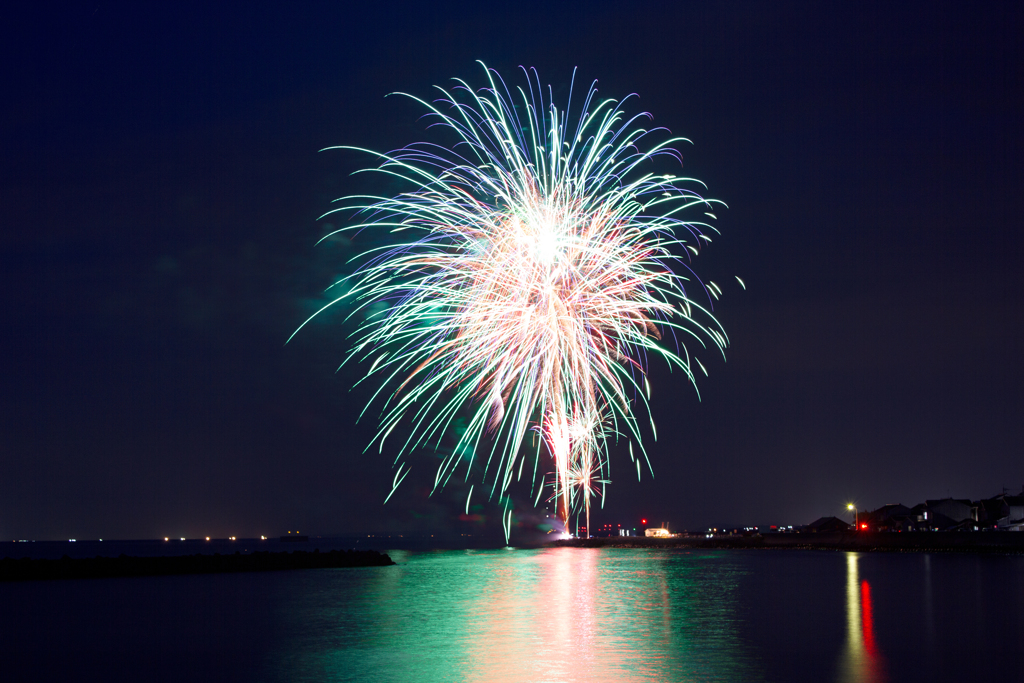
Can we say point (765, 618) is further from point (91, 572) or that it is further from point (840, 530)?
point (840, 530)

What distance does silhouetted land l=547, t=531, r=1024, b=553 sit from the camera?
6359 centimetres

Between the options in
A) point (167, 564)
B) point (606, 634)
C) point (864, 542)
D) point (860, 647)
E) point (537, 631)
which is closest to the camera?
point (860, 647)

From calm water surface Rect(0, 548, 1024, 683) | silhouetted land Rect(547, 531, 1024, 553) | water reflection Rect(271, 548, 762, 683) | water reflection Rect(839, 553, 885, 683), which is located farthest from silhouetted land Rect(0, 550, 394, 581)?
silhouetted land Rect(547, 531, 1024, 553)

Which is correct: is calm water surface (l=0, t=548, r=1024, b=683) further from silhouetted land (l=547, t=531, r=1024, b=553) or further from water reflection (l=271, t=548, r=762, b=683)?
silhouetted land (l=547, t=531, r=1024, b=553)

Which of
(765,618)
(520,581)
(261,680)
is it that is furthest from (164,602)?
(765,618)

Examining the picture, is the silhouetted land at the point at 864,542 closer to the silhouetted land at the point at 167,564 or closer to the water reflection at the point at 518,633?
the water reflection at the point at 518,633

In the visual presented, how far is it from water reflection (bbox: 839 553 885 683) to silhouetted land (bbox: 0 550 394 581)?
4421 cm

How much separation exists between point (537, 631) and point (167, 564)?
43570mm

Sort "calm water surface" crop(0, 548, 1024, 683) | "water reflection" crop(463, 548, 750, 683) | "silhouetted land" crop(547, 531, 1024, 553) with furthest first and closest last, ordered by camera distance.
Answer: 1. "silhouetted land" crop(547, 531, 1024, 553)
2. "calm water surface" crop(0, 548, 1024, 683)
3. "water reflection" crop(463, 548, 750, 683)

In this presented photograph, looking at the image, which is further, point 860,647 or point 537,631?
point 537,631

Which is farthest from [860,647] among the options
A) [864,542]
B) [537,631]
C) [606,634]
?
[864,542]

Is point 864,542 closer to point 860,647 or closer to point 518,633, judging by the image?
point 860,647

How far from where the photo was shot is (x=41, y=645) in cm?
2156

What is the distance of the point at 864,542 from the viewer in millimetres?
80750
